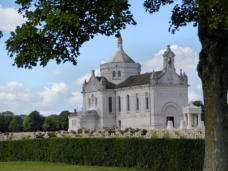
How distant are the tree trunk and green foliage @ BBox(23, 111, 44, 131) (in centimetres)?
9100

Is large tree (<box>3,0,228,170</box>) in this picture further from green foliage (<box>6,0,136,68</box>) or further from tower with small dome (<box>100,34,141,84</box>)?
tower with small dome (<box>100,34,141,84</box>)

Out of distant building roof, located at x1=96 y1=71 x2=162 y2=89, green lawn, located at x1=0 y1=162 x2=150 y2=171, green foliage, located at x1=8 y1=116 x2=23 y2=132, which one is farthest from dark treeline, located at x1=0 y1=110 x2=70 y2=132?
green lawn, located at x1=0 y1=162 x2=150 y2=171

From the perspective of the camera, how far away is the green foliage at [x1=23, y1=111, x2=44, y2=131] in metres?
103

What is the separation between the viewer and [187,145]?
57.7 feet

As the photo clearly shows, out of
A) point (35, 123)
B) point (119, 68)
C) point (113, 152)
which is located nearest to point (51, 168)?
point (113, 152)

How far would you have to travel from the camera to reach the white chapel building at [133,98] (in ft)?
253

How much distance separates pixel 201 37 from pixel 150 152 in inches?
226

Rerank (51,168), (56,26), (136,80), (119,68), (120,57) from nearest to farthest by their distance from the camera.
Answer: (56,26)
(51,168)
(136,80)
(119,68)
(120,57)

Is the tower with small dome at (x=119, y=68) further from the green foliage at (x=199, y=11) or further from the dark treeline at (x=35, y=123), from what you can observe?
the green foliage at (x=199, y=11)

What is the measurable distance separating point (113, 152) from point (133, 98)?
198ft

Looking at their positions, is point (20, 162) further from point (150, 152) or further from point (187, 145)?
point (187, 145)

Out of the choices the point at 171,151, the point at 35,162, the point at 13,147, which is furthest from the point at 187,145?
the point at 13,147

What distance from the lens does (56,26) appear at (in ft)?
46.4

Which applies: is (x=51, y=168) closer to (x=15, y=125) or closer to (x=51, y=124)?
(x=51, y=124)
